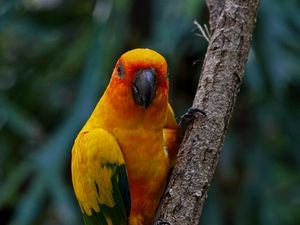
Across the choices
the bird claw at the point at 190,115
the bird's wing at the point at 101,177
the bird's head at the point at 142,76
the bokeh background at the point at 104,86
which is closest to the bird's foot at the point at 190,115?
the bird claw at the point at 190,115

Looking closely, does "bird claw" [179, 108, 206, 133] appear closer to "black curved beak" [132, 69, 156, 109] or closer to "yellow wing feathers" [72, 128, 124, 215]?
"black curved beak" [132, 69, 156, 109]

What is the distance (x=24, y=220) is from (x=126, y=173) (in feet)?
6.36

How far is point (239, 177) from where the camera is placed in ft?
17.2

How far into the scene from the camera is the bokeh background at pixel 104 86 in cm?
467

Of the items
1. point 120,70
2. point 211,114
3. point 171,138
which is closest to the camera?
point 211,114

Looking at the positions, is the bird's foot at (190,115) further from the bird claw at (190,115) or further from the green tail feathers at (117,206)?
the green tail feathers at (117,206)

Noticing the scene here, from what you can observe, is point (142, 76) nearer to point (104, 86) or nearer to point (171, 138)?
point (171, 138)

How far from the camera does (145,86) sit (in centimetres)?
275

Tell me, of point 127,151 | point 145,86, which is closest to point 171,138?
point 127,151

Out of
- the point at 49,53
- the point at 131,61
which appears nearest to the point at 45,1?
the point at 49,53

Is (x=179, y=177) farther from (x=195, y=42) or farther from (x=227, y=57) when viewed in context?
(x=195, y=42)

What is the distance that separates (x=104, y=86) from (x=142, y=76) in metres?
1.98

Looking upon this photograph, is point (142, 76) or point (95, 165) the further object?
point (95, 165)

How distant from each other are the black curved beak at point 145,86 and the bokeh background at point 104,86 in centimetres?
164
